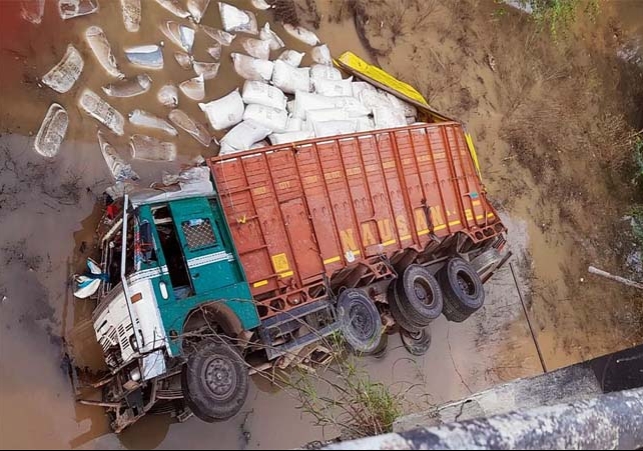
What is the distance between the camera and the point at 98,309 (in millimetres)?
7148

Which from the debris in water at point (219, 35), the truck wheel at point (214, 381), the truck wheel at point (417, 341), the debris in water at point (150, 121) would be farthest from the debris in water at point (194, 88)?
the truck wheel at point (417, 341)

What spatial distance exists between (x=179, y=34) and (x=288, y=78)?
1.72 metres

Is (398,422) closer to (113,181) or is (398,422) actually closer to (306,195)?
(306,195)

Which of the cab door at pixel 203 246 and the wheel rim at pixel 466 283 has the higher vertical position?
the cab door at pixel 203 246

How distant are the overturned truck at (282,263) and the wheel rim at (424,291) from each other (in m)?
0.02

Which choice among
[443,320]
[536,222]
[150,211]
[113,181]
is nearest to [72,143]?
[113,181]

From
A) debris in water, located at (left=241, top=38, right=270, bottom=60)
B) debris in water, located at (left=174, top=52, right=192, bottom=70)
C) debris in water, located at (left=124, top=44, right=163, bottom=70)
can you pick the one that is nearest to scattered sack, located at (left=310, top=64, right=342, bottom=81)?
debris in water, located at (left=241, top=38, right=270, bottom=60)

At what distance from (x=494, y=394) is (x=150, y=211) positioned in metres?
4.86

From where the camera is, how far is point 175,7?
9.25 m

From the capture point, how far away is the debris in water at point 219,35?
9.41 metres

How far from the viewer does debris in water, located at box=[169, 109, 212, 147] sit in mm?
8852

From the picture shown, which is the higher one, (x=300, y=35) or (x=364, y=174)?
(x=300, y=35)

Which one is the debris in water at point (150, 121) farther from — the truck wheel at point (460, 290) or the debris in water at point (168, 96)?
the truck wheel at point (460, 290)

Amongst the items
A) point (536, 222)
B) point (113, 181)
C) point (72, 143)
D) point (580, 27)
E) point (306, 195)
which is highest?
point (580, 27)
